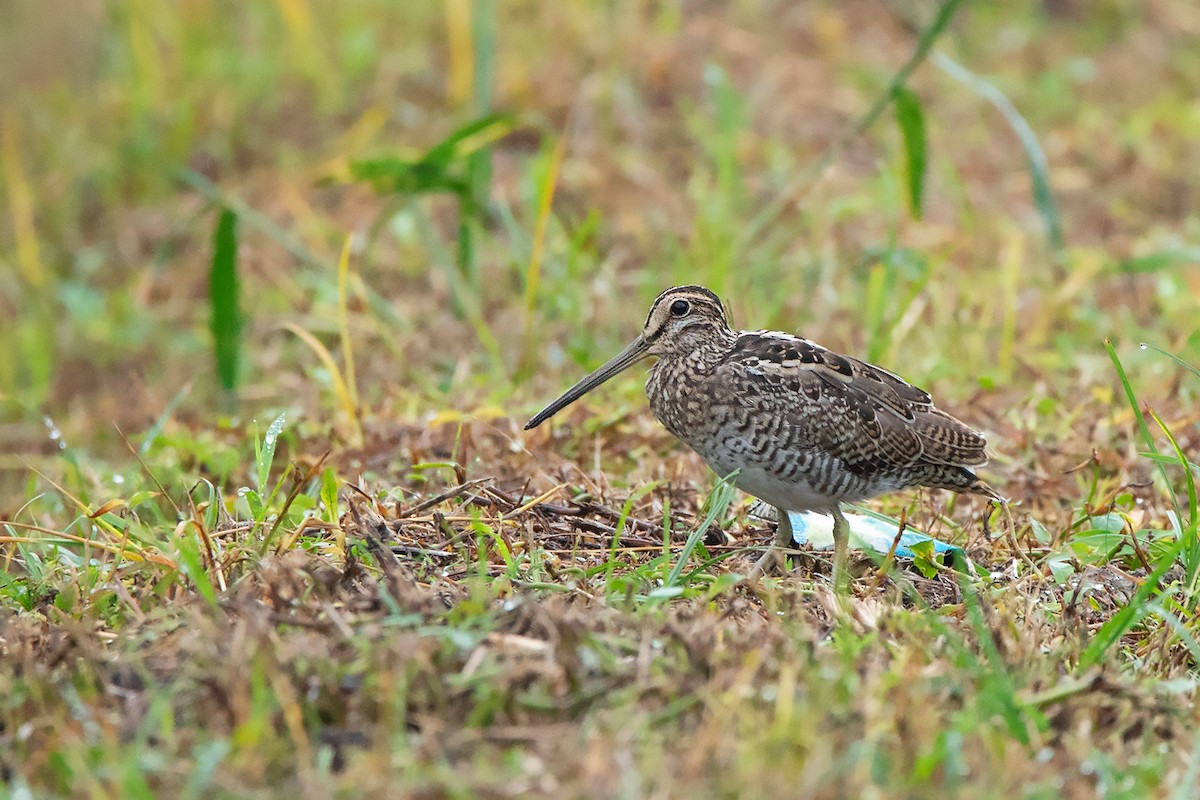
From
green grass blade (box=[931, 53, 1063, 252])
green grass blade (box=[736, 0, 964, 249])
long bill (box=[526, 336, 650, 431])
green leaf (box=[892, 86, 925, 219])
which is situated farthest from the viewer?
green grass blade (box=[931, 53, 1063, 252])

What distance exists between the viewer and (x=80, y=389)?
22.9ft

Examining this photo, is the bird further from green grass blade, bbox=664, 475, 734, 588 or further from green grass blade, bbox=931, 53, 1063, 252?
green grass blade, bbox=931, 53, 1063, 252

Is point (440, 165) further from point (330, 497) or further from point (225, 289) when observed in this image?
point (330, 497)

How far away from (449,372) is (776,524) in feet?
6.86

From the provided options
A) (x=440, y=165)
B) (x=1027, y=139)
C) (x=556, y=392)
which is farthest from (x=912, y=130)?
(x=440, y=165)

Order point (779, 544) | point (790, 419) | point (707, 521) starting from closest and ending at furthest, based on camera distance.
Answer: point (707, 521)
point (790, 419)
point (779, 544)

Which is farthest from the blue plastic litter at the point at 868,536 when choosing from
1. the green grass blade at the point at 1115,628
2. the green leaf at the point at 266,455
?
the green leaf at the point at 266,455

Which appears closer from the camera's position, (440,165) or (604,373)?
(604,373)

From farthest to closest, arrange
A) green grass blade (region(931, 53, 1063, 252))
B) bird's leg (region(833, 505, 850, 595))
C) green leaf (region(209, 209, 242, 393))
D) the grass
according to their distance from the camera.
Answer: green grass blade (region(931, 53, 1063, 252)), green leaf (region(209, 209, 242, 393)), bird's leg (region(833, 505, 850, 595)), the grass

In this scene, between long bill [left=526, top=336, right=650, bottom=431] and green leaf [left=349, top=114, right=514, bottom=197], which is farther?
green leaf [left=349, top=114, right=514, bottom=197]

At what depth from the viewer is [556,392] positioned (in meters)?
5.61

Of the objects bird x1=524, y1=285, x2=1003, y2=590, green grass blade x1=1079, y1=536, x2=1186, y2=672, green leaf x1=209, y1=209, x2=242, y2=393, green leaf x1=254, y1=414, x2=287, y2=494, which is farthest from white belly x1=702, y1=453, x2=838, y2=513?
green leaf x1=209, y1=209, x2=242, y2=393

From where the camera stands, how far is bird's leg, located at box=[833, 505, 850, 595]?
3818mm

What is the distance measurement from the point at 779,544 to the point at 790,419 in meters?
0.35
